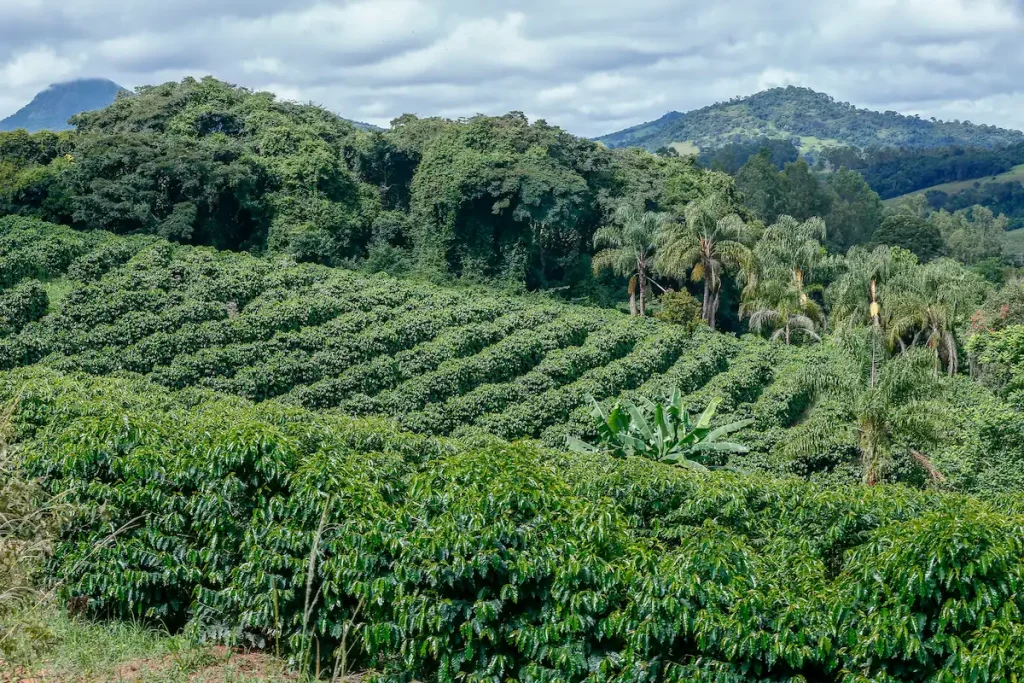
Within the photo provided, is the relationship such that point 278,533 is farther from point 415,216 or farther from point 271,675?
point 415,216

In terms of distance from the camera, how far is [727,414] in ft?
82.5

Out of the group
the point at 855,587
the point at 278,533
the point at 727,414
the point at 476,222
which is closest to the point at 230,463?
the point at 278,533

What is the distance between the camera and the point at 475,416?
2416 centimetres

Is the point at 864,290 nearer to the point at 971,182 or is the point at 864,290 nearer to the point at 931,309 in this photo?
the point at 931,309

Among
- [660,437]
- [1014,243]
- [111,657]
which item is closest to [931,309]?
[660,437]

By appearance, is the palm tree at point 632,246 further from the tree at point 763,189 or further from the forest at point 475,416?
the tree at point 763,189

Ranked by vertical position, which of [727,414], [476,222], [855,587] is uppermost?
[476,222]

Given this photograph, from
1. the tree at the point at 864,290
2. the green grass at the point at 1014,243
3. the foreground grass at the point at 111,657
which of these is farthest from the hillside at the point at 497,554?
the green grass at the point at 1014,243

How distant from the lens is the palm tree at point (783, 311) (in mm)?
37906

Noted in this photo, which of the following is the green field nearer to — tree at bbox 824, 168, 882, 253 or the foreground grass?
tree at bbox 824, 168, 882, 253

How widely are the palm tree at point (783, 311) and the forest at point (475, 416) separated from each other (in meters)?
0.14

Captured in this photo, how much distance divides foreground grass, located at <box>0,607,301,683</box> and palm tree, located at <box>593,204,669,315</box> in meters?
30.0

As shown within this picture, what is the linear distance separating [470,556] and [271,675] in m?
1.70

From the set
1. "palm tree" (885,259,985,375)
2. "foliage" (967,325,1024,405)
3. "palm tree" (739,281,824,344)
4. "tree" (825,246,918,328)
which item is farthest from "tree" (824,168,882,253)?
"foliage" (967,325,1024,405)
